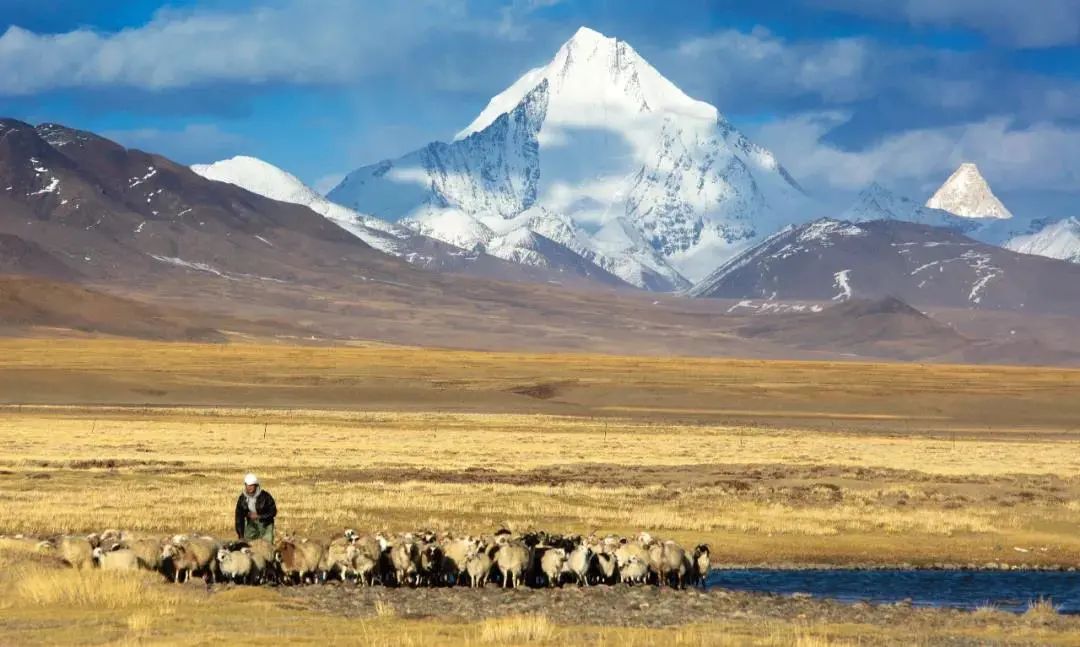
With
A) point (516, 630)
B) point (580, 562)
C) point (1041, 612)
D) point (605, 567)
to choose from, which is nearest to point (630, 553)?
point (605, 567)

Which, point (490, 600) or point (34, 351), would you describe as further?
point (34, 351)

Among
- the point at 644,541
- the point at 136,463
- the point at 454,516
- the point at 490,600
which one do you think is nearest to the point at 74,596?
the point at 490,600

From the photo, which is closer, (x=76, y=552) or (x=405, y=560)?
(x=76, y=552)

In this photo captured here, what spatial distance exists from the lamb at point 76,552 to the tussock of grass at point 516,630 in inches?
285

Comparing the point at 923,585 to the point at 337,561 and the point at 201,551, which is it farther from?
the point at 201,551

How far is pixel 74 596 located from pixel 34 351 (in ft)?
450

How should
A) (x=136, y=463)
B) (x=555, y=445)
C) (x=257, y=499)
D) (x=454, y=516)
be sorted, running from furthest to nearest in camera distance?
(x=555, y=445) < (x=136, y=463) < (x=454, y=516) < (x=257, y=499)

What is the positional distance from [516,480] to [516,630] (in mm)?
25023

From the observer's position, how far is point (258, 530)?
27.2m

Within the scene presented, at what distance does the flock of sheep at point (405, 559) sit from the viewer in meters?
25.6

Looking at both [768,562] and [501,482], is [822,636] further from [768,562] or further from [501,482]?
[501,482]

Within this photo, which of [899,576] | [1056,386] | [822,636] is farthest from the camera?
[1056,386]

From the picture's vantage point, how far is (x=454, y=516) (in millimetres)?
36500

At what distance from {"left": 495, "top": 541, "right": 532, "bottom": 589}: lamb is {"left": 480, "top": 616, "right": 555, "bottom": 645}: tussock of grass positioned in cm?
415
